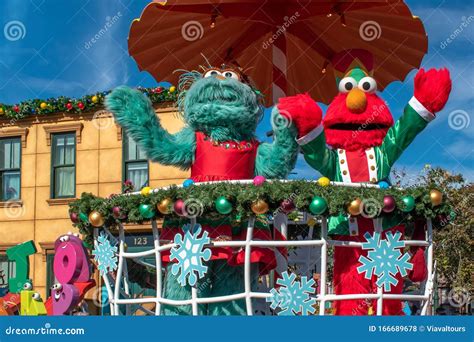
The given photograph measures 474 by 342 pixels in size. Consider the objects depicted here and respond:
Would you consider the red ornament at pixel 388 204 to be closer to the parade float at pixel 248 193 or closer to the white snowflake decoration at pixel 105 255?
the parade float at pixel 248 193

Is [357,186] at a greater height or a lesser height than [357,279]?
greater

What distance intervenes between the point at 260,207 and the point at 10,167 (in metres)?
11.0

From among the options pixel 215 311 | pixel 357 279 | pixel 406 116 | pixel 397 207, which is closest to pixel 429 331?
pixel 397 207

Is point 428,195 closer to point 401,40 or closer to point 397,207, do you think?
point 397,207

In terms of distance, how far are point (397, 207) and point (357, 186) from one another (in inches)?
9.8

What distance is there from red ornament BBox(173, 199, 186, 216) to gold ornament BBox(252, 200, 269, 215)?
40 centimetres

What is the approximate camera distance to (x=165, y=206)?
159 inches

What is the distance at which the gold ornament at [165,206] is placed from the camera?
4.03 m

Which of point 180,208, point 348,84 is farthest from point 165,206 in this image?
point 348,84

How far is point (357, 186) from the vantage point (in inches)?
158

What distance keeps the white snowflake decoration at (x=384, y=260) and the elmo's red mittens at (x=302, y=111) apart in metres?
0.83

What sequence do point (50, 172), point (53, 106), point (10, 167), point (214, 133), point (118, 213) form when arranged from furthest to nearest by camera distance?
point (10, 167)
point (50, 172)
point (53, 106)
point (214, 133)
point (118, 213)

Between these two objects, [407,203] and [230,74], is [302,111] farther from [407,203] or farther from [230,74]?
[230,74]

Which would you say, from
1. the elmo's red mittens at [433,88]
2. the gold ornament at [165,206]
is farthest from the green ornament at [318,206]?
the elmo's red mittens at [433,88]
